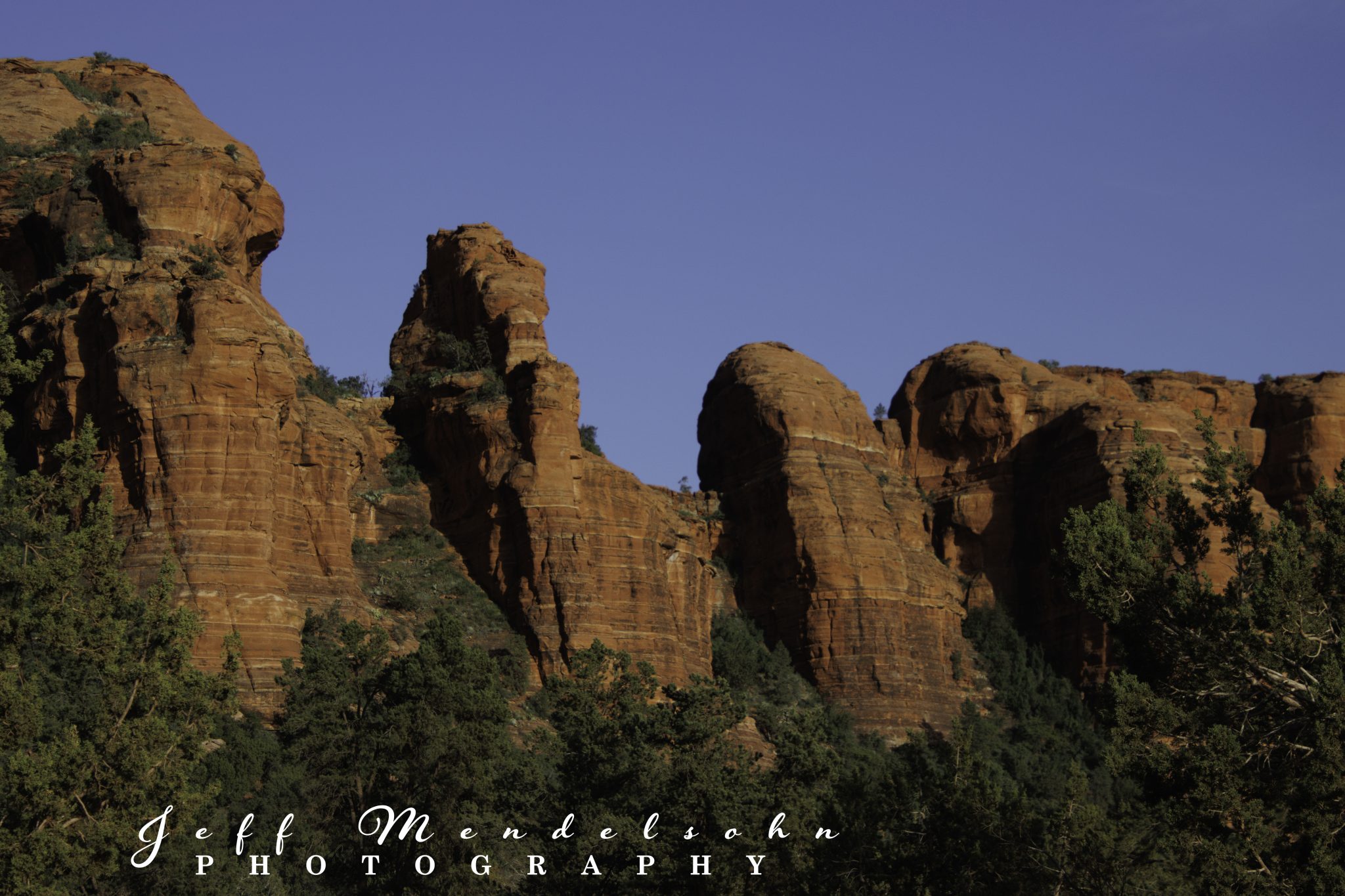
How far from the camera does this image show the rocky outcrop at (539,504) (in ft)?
249

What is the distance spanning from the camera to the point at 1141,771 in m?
43.5

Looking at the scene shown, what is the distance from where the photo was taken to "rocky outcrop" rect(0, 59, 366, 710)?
64.7 meters

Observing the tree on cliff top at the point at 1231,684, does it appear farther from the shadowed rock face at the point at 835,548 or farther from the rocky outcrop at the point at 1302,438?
the rocky outcrop at the point at 1302,438

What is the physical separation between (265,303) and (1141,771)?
4610 cm

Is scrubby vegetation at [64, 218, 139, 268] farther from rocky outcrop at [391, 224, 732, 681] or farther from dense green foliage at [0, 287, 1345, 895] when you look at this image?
dense green foliage at [0, 287, 1345, 895]

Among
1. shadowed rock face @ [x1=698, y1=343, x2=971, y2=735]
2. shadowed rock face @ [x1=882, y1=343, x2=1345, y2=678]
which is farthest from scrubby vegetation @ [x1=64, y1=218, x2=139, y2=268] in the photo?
shadowed rock face @ [x1=882, y1=343, x2=1345, y2=678]

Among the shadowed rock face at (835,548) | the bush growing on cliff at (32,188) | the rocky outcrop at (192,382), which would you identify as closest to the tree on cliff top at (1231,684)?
the rocky outcrop at (192,382)

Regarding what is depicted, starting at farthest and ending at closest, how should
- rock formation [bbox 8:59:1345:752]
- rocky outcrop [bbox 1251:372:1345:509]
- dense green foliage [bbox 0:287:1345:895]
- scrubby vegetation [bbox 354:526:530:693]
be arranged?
rocky outcrop [bbox 1251:372:1345:509]
scrubby vegetation [bbox 354:526:530:693]
rock formation [bbox 8:59:1345:752]
dense green foliage [bbox 0:287:1345:895]

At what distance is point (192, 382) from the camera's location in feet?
217

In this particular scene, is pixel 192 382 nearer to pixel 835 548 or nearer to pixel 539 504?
pixel 539 504

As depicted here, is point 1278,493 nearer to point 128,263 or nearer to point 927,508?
point 927,508

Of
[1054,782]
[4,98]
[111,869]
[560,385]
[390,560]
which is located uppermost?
[4,98]

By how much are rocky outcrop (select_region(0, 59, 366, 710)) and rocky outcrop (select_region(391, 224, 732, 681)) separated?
6238 millimetres

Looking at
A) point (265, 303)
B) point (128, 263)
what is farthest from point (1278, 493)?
point (128, 263)
